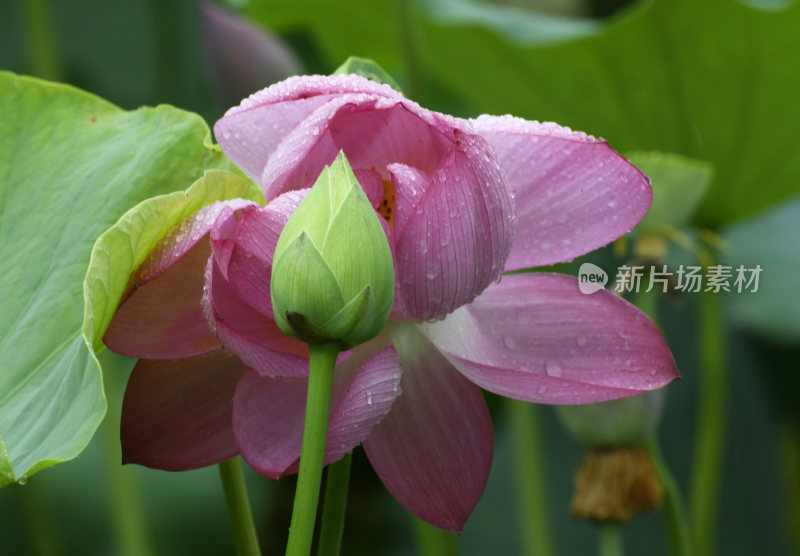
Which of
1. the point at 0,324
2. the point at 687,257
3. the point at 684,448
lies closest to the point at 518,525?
the point at 684,448

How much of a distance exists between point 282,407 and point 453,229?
0.10 m

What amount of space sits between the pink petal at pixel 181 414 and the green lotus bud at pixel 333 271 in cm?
11

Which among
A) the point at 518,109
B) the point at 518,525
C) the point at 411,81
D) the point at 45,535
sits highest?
the point at 411,81

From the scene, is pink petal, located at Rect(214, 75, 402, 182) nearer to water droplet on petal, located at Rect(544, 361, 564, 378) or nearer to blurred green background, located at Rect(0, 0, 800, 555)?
water droplet on petal, located at Rect(544, 361, 564, 378)

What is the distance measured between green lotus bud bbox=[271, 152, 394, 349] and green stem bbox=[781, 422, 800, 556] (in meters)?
1.44

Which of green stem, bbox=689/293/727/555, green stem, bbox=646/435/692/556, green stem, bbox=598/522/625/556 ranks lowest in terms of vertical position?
green stem, bbox=689/293/727/555

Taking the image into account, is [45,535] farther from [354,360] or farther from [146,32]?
[146,32]

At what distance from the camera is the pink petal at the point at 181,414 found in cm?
39

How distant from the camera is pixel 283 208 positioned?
33 cm

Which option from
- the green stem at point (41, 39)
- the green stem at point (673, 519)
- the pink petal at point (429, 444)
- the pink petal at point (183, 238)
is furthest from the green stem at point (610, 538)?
the green stem at point (41, 39)

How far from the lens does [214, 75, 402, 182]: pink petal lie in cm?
36

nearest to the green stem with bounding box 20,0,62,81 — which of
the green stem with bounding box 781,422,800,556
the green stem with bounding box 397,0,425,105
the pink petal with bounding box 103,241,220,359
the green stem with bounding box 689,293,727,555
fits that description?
the green stem with bounding box 397,0,425,105

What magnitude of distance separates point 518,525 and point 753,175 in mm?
839
